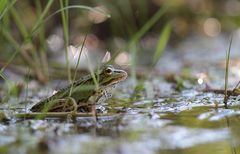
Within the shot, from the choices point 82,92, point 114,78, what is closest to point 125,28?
point 114,78

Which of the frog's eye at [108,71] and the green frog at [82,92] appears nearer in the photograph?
the green frog at [82,92]

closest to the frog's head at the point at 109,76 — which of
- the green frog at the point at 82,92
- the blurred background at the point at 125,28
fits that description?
the green frog at the point at 82,92

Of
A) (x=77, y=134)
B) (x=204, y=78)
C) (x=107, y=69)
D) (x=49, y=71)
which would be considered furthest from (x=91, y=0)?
(x=77, y=134)

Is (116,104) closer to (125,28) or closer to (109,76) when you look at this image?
(109,76)

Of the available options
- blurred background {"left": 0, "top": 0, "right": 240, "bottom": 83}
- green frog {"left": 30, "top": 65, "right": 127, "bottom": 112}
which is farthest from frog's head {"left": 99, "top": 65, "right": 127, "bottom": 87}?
blurred background {"left": 0, "top": 0, "right": 240, "bottom": 83}

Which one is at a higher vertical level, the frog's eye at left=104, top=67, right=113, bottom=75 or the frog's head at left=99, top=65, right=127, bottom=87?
the frog's eye at left=104, top=67, right=113, bottom=75

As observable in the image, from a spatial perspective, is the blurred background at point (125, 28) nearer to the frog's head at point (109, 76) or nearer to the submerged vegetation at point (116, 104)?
the submerged vegetation at point (116, 104)

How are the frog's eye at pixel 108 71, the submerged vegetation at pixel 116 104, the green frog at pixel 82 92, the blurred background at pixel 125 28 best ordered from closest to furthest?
the submerged vegetation at pixel 116 104, the green frog at pixel 82 92, the frog's eye at pixel 108 71, the blurred background at pixel 125 28

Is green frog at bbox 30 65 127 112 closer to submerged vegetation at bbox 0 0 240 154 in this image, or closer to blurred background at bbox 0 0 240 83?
submerged vegetation at bbox 0 0 240 154
